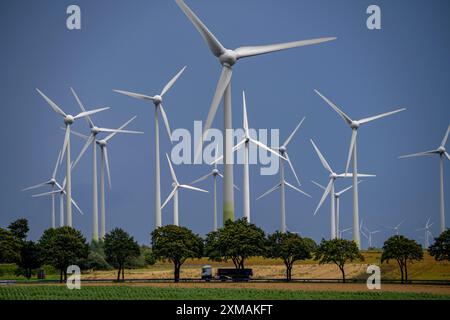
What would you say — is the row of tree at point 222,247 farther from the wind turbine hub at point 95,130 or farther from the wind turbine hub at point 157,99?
the wind turbine hub at point 95,130

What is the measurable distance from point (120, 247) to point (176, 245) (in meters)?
12.9

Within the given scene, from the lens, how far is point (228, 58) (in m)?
127

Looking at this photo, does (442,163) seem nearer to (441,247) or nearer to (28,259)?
(441,247)

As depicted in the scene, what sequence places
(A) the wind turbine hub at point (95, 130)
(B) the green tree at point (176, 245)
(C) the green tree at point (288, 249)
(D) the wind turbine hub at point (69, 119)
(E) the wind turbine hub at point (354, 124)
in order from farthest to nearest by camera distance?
(A) the wind turbine hub at point (95, 130) → (D) the wind turbine hub at point (69, 119) → (E) the wind turbine hub at point (354, 124) → (C) the green tree at point (288, 249) → (B) the green tree at point (176, 245)

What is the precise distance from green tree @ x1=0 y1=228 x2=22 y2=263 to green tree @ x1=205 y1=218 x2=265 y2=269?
37.8m

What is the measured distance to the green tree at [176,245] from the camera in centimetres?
13125

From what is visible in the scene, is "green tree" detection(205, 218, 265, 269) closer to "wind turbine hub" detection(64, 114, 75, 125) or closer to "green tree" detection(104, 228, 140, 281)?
"green tree" detection(104, 228, 140, 281)

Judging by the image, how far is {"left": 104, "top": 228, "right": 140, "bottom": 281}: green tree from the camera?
5448 inches

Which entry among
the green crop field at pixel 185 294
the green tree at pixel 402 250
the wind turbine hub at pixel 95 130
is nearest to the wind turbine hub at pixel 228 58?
the green tree at pixel 402 250

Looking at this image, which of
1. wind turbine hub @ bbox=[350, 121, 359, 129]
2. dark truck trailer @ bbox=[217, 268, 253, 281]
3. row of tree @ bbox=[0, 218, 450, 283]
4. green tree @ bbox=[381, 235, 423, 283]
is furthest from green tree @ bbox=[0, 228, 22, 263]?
wind turbine hub @ bbox=[350, 121, 359, 129]

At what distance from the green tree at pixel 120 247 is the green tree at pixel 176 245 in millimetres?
5413
